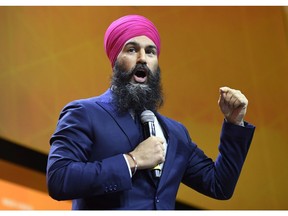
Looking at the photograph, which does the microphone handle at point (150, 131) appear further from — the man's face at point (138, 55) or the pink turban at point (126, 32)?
the pink turban at point (126, 32)

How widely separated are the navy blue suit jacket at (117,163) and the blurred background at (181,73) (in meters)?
1.28

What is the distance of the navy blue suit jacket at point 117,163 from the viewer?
1.55m

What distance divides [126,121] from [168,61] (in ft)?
5.77

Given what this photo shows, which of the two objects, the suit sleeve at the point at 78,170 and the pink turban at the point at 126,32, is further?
the pink turban at the point at 126,32

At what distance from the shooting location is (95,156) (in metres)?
1.69

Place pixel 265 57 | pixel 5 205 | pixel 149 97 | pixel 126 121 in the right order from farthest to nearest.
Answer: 1. pixel 265 57
2. pixel 5 205
3. pixel 149 97
4. pixel 126 121

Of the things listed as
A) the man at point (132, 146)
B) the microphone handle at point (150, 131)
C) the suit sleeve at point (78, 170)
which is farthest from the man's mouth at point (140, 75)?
the suit sleeve at point (78, 170)

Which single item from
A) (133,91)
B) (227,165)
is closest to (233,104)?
(227,165)

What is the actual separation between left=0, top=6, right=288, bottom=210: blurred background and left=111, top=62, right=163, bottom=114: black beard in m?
1.25

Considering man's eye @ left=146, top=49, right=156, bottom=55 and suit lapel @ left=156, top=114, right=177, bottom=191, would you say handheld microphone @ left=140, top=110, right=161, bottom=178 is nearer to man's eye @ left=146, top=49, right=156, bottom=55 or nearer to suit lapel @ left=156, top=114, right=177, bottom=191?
suit lapel @ left=156, top=114, right=177, bottom=191

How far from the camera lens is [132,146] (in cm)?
171

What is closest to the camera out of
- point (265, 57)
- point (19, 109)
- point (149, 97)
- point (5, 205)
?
point (149, 97)
